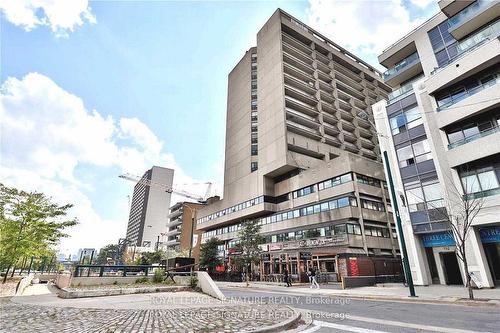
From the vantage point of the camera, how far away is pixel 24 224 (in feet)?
64.1

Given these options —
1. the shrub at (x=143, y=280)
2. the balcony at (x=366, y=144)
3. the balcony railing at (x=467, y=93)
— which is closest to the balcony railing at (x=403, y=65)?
the balcony railing at (x=467, y=93)

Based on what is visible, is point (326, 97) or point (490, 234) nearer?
point (490, 234)

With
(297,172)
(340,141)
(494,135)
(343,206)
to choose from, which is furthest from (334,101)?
(494,135)

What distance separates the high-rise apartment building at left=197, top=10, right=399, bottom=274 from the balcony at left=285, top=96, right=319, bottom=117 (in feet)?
0.69

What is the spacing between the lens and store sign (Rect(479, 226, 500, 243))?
19.5 m

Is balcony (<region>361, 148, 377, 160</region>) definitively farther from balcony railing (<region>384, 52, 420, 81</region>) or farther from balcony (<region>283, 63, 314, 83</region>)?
balcony railing (<region>384, 52, 420, 81</region>)

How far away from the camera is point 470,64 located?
846 inches

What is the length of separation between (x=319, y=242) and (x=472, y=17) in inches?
1112

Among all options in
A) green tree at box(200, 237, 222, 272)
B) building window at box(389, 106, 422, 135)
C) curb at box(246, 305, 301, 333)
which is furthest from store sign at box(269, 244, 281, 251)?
curb at box(246, 305, 301, 333)

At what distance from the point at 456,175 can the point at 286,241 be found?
2534 centimetres

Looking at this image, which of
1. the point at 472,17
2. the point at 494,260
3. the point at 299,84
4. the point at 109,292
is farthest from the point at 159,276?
the point at 299,84

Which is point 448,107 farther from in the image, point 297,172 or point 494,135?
point 297,172

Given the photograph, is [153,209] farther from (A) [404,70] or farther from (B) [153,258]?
(A) [404,70]

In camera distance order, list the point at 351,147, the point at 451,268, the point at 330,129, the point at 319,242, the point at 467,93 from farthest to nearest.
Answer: the point at 351,147 → the point at 330,129 → the point at 319,242 → the point at 451,268 → the point at 467,93
